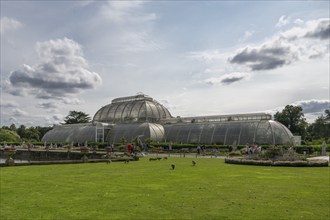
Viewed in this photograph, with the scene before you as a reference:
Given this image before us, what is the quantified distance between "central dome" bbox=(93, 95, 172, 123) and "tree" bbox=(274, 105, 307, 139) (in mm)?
30416

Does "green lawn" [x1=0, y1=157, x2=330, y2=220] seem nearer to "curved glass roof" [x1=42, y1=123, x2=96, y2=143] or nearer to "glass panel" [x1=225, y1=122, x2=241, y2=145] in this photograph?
"glass panel" [x1=225, y1=122, x2=241, y2=145]

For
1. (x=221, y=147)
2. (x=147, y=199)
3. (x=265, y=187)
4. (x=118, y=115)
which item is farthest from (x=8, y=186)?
(x=118, y=115)

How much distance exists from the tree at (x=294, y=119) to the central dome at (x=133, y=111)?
30416 millimetres

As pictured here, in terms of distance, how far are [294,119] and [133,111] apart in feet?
138

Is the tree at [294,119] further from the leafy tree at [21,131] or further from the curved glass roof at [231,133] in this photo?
the leafy tree at [21,131]

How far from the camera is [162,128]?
265 ft

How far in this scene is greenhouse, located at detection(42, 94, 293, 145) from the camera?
64062mm

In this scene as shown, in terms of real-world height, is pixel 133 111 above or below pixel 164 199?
above

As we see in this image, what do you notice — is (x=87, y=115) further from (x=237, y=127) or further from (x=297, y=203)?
(x=297, y=203)

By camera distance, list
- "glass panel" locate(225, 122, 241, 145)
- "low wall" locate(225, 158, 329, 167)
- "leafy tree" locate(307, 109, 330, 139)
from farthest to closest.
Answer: "leafy tree" locate(307, 109, 330, 139) → "glass panel" locate(225, 122, 241, 145) → "low wall" locate(225, 158, 329, 167)

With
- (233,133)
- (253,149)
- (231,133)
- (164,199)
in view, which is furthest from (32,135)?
(164,199)

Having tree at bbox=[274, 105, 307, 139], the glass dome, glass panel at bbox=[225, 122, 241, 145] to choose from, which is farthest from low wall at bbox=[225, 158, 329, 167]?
tree at bbox=[274, 105, 307, 139]

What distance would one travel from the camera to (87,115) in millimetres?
131375

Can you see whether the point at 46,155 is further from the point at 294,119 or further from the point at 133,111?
the point at 294,119
